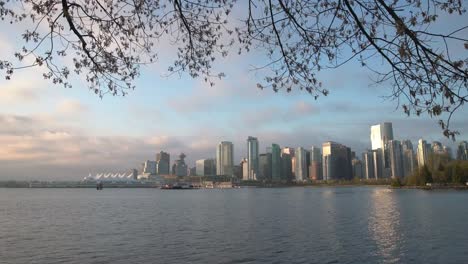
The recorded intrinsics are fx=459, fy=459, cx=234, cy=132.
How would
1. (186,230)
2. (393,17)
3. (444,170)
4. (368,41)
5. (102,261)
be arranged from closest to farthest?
(393,17) → (368,41) → (102,261) → (186,230) → (444,170)

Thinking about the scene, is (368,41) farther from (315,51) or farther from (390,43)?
(315,51)

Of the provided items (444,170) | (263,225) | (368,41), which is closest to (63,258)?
(263,225)

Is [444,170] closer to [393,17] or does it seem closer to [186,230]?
[186,230]

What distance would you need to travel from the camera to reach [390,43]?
20.0 feet

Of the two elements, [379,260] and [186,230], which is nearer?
[379,260]

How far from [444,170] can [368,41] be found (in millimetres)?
164201

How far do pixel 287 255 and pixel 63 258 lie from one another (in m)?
11.2

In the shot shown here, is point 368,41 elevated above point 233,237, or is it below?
above

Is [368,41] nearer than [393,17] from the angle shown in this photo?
No

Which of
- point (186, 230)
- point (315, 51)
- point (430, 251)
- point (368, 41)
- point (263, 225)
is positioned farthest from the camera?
point (263, 225)

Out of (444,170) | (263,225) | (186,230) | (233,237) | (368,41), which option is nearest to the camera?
(368,41)

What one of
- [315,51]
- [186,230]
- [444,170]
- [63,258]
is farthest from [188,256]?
[444,170]

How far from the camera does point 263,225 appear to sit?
3766 centimetres

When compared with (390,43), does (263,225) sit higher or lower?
lower
